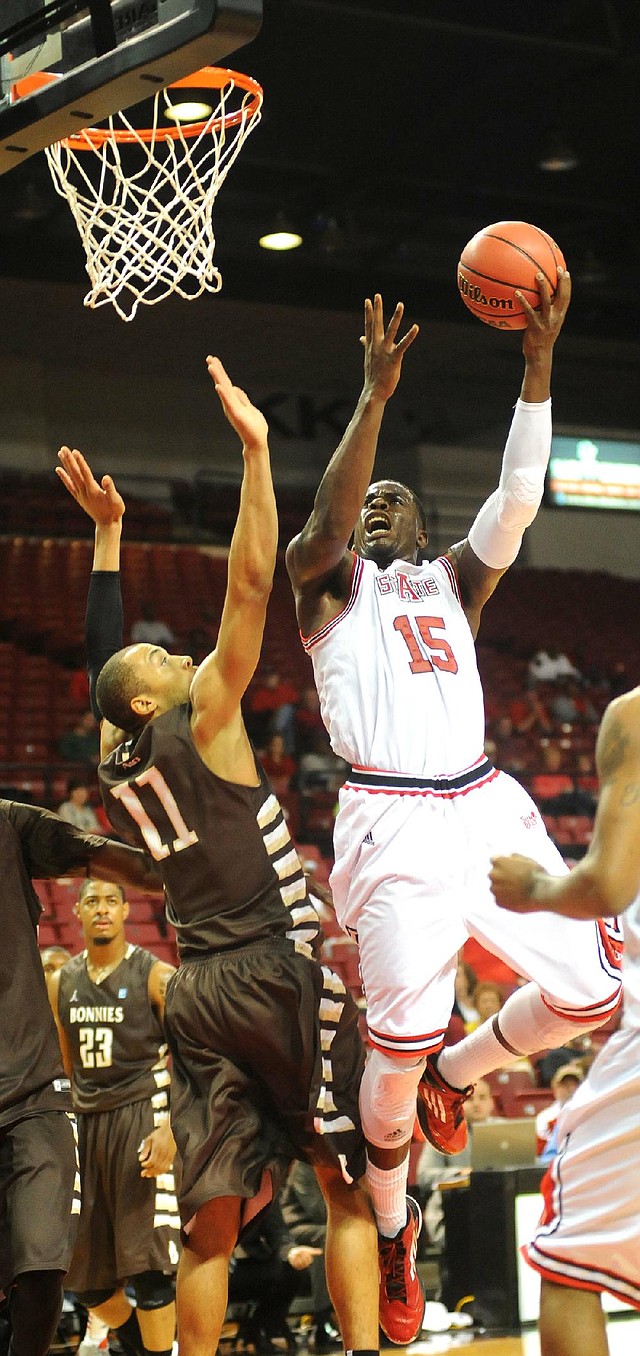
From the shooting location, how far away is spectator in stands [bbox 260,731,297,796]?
14.8m

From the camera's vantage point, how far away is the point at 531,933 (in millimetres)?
4641

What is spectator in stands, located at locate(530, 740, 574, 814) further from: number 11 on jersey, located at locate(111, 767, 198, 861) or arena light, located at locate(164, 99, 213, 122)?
number 11 on jersey, located at locate(111, 767, 198, 861)

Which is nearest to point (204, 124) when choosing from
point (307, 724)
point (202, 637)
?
point (307, 724)

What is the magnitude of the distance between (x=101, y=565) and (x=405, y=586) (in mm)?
1114

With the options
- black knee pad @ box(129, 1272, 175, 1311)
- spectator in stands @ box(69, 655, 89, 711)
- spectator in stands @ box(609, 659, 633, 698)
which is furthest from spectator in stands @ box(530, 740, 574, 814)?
black knee pad @ box(129, 1272, 175, 1311)

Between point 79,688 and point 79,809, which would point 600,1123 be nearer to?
point 79,809

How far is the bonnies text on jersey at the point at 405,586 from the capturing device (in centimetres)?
516

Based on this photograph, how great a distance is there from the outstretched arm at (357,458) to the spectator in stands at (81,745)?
9810 mm

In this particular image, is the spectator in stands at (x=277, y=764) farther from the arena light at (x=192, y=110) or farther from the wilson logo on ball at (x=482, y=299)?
the wilson logo on ball at (x=482, y=299)

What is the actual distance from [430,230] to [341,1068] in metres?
15.8

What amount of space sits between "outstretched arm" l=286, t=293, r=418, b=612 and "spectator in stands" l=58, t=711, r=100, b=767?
32.2 feet

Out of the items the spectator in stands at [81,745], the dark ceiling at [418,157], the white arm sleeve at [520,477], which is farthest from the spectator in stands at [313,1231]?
the dark ceiling at [418,157]

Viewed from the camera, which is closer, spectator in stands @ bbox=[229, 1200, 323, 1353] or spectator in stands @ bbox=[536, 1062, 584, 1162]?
spectator in stands @ bbox=[229, 1200, 323, 1353]

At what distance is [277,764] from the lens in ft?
49.1
